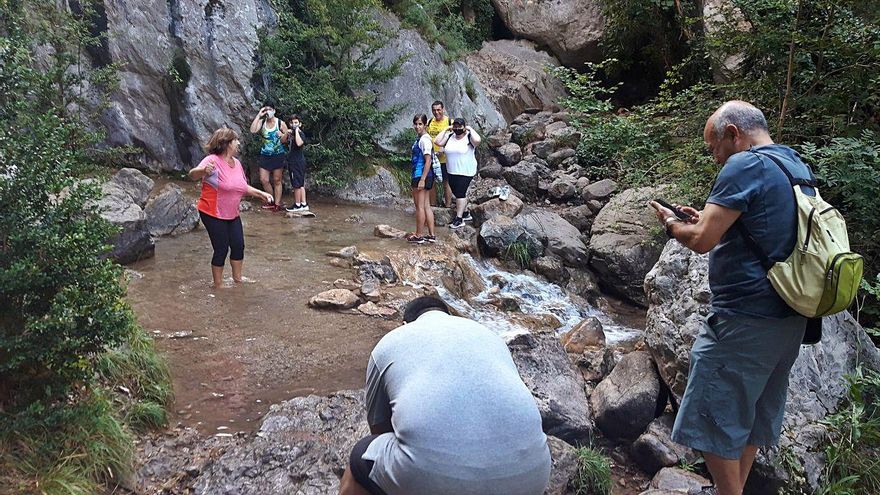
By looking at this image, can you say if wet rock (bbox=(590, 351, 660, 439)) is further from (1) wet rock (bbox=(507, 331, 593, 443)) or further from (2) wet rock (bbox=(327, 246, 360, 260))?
(2) wet rock (bbox=(327, 246, 360, 260))

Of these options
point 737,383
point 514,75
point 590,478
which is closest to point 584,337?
point 590,478

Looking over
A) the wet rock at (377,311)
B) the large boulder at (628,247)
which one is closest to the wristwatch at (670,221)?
the wet rock at (377,311)

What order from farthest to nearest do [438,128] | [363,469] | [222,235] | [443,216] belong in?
[443,216]
[438,128]
[222,235]
[363,469]

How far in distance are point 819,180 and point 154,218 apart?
24.7 ft

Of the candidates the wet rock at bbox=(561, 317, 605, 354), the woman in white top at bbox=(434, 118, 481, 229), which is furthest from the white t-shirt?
the wet rock at bbox=(561, 317, 605, 354)

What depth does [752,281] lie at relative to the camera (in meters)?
2.75

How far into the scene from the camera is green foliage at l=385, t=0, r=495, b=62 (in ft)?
48.8

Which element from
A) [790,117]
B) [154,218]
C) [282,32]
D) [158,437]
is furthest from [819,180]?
[282,32]

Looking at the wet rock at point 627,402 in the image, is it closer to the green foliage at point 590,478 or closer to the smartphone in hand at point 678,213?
the green foliage at point 590,478

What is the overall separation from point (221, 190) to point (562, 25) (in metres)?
14.6

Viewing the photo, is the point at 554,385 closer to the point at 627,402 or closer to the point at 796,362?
the point at 627,402

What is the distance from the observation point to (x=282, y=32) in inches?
485

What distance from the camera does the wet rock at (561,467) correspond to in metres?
3.60

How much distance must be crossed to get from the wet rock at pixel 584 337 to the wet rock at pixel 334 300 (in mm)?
2158
